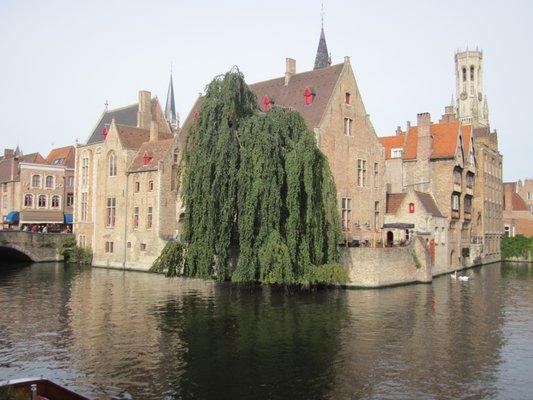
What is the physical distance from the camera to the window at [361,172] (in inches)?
1670

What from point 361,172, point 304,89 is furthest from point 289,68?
point 361,172

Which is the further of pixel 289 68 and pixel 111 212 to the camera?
pixel 111 212

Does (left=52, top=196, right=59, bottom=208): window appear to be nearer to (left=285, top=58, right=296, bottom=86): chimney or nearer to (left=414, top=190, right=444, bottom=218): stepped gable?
(left=285, top=58, right=296, bottom=86): chimney

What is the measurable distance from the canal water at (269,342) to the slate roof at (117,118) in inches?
939

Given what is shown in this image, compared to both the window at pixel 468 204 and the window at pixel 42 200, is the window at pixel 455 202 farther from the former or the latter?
the window at pixel 42 200

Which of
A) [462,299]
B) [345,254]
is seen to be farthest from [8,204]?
[462,299]

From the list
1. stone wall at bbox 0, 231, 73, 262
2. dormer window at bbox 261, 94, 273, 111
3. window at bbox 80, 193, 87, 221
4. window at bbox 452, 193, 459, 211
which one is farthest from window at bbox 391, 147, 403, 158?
stone wall at bbox 0, 231, 73, 262

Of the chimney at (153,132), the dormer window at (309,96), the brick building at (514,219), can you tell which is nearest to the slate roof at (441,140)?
the dormer window at (309,96)

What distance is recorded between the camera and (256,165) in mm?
27719

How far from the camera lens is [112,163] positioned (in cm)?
4784

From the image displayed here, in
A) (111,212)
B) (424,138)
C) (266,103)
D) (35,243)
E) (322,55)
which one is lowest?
(35,243)

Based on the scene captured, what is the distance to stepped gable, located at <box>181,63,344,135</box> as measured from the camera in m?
39.6

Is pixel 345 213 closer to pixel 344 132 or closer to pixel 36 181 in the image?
pixel 344 132

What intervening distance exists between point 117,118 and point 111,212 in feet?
39.8
